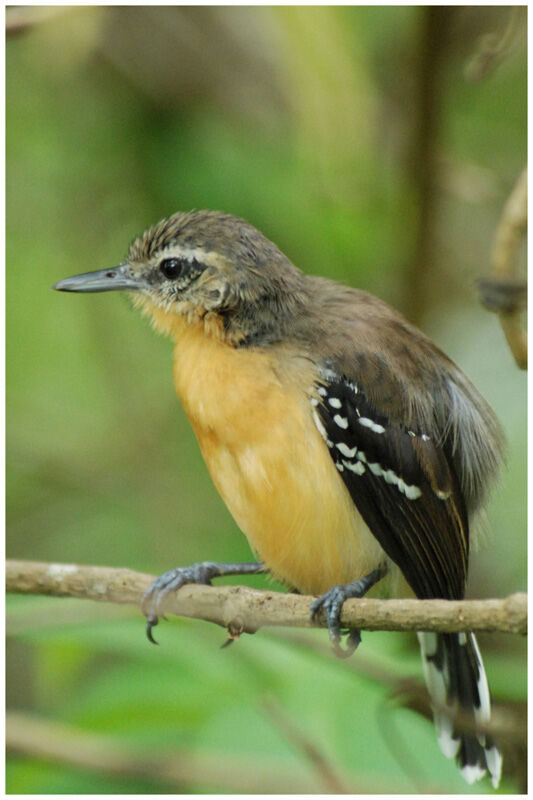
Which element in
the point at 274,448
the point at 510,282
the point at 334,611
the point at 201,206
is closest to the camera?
the point at 334,611

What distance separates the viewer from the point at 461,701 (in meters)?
2.27

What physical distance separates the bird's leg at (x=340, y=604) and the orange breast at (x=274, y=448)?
0.03 m

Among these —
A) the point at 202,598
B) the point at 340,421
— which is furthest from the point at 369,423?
the point at 202,598

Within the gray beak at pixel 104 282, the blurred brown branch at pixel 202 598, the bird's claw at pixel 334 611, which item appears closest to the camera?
the blurred brown branch at pixel 202 598

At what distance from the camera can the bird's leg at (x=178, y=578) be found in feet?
6.53

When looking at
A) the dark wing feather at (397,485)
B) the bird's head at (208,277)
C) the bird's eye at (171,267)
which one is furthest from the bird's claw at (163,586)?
the bird's eye at (171,267)

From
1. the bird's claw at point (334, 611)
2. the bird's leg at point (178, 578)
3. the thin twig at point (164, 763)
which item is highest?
the bird's leg at point (178, 578)

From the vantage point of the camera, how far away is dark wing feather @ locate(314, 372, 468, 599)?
2062 millimetres

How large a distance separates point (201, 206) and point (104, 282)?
608 millimetres

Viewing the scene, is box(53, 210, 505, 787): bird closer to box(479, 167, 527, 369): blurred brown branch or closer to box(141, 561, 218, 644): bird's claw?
box(141, 561, 218, 644): bird's claw

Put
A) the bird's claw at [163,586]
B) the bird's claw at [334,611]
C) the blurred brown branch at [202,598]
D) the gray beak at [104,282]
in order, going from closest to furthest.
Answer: the blurred brown branch at [202,598]
the bird's claw at [334,611]
the bird's claw at [163,586]
the gray beak at [104,282]

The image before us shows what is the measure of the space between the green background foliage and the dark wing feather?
22 centimetres

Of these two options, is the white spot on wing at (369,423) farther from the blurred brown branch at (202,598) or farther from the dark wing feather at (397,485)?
the blurred brown branch at (202,598)

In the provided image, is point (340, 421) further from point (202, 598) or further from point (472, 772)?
point (472, 772)
